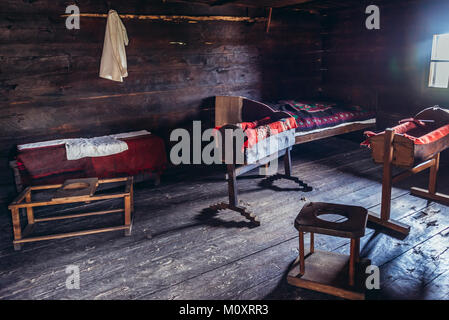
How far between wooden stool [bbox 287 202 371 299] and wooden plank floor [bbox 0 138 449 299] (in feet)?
0.32

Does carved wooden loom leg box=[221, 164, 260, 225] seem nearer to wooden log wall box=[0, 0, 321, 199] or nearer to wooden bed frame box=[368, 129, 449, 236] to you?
wooden bed frame box=[368, 129, 449, 236]

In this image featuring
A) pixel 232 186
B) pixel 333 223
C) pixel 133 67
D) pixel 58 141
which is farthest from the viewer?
pixel 133 67

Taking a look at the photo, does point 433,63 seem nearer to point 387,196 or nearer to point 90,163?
point 387,196

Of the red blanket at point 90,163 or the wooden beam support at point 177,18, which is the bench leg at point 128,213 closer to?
the red blanket at point 90,163

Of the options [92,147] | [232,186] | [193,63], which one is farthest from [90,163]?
[193,63]

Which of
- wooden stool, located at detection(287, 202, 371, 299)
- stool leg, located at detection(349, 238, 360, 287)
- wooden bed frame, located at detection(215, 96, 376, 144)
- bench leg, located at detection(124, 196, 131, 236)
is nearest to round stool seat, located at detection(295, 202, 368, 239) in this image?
wooden stool, located at detection(287, 202, 371, 299)

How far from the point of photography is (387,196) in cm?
354

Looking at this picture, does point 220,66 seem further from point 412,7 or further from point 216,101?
point 412,7

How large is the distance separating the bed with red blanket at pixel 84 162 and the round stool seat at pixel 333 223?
2.74 metres

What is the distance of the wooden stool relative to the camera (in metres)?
→ 2.50

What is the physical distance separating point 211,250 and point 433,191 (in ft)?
9.24

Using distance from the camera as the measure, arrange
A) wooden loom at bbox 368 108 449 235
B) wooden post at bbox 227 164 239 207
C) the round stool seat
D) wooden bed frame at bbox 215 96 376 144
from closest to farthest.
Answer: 1. the round stool seat
2. wooden loom at bbox 368 108 449 235
3. wooden post at bbox 227 164 239 207
4. wooden bed frame at bbox 215 96 376 144

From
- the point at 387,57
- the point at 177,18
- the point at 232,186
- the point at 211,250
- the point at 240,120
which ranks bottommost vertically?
the point at 211,250
